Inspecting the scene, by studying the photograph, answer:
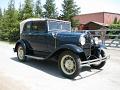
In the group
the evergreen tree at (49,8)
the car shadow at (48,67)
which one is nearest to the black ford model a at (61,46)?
the car shadow at (48,67)

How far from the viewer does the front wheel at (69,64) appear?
7.32 meters

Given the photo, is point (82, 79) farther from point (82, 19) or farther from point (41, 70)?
point (82, 19)

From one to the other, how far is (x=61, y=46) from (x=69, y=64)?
2.33 ft

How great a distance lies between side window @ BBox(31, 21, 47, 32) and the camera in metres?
9.25

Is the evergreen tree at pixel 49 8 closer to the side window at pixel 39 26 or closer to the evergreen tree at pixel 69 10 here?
the evergreen tree at pixel 69 10

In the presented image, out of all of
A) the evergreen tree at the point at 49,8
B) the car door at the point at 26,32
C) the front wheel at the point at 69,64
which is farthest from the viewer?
the evergreen tree at the point at 49,8

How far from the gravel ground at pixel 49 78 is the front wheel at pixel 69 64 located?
0.21m

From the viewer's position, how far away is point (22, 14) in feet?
85.8

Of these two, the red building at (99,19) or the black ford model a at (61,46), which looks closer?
the black ford model a at (61,46)

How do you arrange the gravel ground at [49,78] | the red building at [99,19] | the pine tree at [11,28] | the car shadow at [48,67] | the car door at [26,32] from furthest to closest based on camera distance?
the red building at [99,19] < the pine tree at [11,28] < the car door at [26,32] < the car shadow at [48,67] < the gravel ground at [49,78]

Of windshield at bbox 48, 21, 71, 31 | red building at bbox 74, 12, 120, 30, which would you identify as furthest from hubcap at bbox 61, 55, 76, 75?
red building at bbox 74, 12, 120, 30

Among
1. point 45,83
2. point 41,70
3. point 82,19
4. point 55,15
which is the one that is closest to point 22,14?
point 55,15

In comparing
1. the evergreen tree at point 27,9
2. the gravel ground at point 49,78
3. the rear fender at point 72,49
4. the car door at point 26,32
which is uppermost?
the evergreen tree at point 27,9

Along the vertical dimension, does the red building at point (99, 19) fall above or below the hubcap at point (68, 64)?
above
